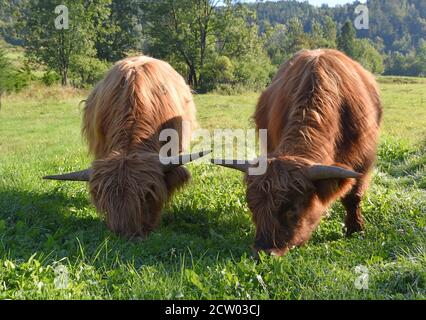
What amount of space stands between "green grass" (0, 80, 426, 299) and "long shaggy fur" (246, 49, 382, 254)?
332 mm

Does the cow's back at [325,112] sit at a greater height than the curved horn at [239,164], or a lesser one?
greater

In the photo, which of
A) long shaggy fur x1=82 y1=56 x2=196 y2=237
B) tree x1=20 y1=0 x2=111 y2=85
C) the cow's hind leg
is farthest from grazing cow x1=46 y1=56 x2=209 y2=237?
tree x1=20 y1=0 x2=111 y2=85

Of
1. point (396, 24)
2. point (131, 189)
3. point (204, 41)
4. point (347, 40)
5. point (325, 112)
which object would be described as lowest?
point (131, 189)

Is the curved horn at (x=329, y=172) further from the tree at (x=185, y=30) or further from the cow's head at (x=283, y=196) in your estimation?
the tree at (x=185, y=30)

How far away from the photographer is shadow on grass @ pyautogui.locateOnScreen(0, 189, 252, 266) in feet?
15.0

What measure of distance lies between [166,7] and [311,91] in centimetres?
3976

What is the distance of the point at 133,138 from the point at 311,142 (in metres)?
2.10

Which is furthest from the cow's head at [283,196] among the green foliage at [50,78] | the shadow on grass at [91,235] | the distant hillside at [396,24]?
the distant hillside at [396,24]

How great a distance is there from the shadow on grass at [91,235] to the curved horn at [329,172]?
3.69 ft

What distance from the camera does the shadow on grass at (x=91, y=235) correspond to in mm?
4566

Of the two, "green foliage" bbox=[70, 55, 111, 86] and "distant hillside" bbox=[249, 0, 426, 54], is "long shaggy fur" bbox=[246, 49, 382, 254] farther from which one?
"distant hillside" bbox=[249, 0, 426, 54]

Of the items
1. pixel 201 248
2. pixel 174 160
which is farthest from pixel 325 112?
pixel 201 248

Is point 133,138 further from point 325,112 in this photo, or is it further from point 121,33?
point 121,33

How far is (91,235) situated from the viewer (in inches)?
203
